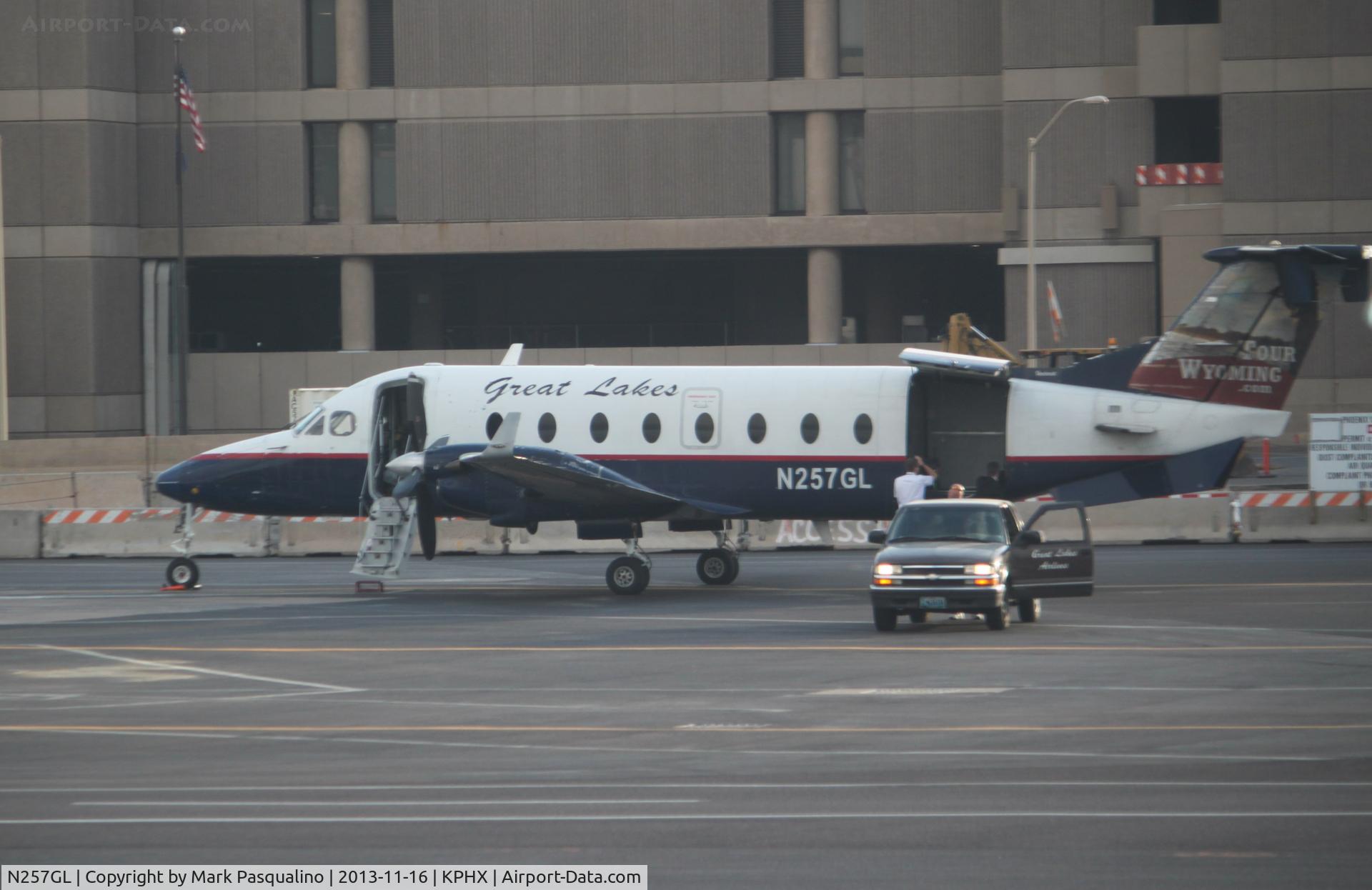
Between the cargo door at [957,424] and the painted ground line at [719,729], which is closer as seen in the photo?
the painted ground line at [719,729]

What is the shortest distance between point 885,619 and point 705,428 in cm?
637

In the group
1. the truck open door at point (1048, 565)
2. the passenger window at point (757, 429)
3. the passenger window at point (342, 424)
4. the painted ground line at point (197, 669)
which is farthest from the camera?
the passenger window at point (342, 424)

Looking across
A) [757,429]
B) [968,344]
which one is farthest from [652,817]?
[968,344]

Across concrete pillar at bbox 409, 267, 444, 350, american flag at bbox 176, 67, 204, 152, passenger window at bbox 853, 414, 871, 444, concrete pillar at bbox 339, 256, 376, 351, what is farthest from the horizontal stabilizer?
concrete pillar at bbox 409, 267, 444, 350

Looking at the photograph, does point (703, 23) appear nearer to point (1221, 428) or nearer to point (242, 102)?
point (242, 102)

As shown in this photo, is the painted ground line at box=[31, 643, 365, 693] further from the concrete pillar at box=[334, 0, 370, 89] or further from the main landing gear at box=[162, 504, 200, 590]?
the concrete pillar at box=[334, 0, 370, 89]

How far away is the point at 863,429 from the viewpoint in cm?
2494

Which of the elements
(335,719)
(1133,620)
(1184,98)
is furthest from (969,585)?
(1184,98)

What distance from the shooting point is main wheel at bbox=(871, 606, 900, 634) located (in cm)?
1955

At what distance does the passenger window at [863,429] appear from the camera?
24.9 metres

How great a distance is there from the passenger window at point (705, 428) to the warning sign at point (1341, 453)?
12514 mm

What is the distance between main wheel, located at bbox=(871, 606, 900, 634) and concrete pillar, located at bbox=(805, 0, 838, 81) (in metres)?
39.0

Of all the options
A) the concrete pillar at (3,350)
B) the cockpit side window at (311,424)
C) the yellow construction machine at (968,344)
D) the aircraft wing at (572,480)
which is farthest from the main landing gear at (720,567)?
the concrete pillar at (3,350)

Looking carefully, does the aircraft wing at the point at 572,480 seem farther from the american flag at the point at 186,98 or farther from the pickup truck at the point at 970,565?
the american flag at the point at 186,98
